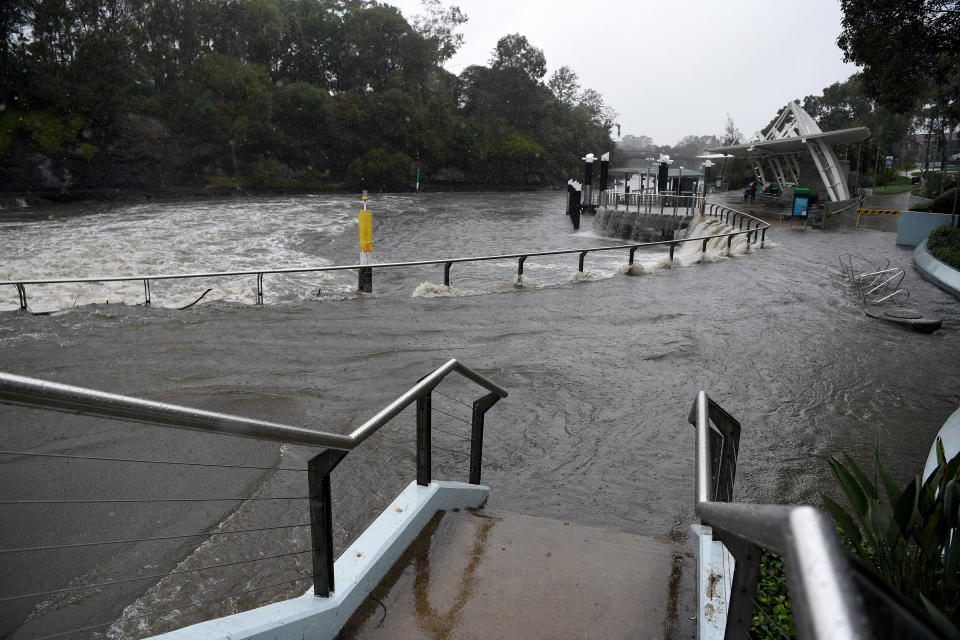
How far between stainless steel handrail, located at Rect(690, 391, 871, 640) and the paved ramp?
72.9 inches

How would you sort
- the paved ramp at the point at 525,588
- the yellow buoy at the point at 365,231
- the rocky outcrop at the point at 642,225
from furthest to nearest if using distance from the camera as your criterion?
the rocky outcrop at the point at 642,225 < the yellow buoy at the point at 365,231 < the paved ramp at the point at 525,588

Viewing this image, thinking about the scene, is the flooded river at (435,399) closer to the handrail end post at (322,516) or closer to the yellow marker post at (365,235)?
the handrail end post at (322,516)

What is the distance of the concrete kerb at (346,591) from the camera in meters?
2.30

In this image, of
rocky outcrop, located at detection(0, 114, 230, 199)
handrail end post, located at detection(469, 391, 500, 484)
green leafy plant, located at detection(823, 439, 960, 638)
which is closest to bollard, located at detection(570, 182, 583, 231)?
rocky outcrop, located at detection(0, 114, 230, 199)

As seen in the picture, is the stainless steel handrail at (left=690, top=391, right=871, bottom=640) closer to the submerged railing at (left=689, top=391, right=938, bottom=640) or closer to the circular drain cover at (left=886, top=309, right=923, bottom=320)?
the submerged railing at (left=689, top=391, right=938, bottom=640)

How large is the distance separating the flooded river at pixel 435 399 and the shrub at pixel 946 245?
1.29 metres

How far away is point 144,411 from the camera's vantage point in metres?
1.80

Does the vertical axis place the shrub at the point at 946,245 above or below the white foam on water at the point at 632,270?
above

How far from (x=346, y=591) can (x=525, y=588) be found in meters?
0.82

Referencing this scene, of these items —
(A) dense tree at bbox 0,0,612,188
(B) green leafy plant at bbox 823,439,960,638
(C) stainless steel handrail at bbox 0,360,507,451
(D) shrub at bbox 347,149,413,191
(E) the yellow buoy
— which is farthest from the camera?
(D) shrub at bbox 347,149,413,191

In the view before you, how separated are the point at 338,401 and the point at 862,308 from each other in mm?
9701

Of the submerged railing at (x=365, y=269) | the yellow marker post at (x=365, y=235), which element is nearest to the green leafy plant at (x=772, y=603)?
the submerged railing at (x=365, y=269)

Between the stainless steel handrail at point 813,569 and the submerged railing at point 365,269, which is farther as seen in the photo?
the submerged railing at point 365,269

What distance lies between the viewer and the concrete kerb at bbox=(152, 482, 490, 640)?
2.30 m
